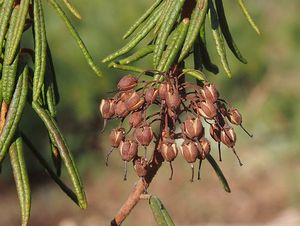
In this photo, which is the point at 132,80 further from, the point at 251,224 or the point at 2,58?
the point at 251,224

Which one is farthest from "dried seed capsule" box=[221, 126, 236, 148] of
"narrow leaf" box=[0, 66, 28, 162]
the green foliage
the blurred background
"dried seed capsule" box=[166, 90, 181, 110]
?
the blurred background

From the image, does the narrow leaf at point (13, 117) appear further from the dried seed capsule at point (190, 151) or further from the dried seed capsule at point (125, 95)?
the dried seed capsule at point (190, 151)

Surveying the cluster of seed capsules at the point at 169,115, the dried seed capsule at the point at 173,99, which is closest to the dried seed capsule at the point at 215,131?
the cluster of seed capsules at the point at 169,115

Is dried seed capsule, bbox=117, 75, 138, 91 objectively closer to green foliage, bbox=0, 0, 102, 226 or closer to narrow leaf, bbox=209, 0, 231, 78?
green foliage, bbox=0, 0, 102, 226

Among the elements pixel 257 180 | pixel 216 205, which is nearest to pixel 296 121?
pixel 257 180

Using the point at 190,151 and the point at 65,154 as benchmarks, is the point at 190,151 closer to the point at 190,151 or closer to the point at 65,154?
the point at 190,151
